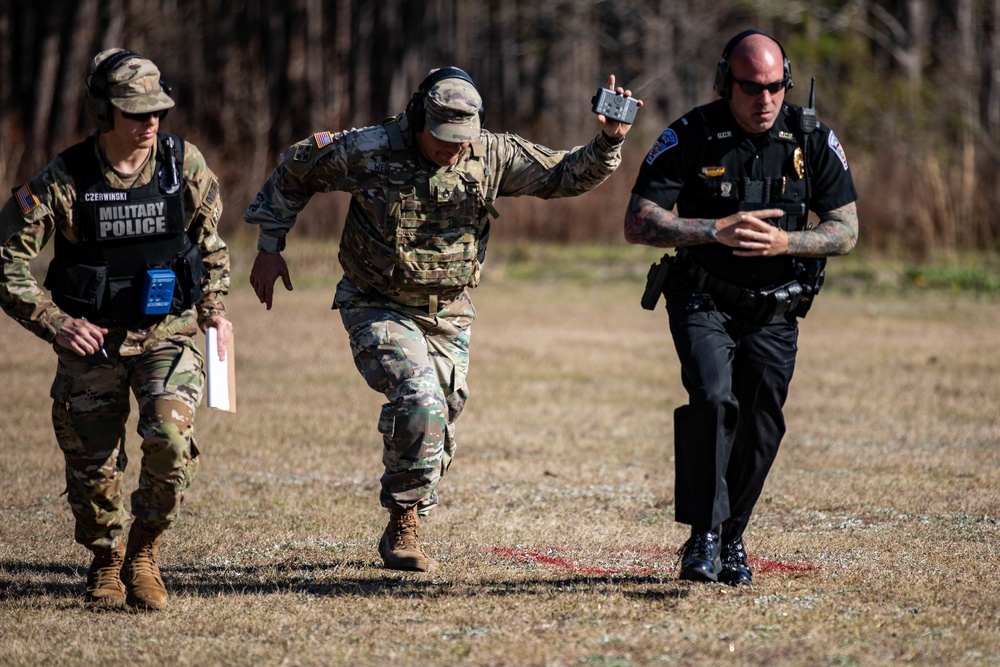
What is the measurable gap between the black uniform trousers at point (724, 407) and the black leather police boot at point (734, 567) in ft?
0.18

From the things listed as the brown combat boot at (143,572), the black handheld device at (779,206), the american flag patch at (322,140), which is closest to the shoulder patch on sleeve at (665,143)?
the black handheld device at (779,206)

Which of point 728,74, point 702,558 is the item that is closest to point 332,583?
point 702,558

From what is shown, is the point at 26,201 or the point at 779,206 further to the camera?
the point at 779,206

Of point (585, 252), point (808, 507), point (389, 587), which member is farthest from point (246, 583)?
point (585, 252)

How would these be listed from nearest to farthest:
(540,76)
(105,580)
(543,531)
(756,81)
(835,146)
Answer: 1. (756,81)
2. (835,146)
3. (105,580)
4. (543,531)
5. (540,76)

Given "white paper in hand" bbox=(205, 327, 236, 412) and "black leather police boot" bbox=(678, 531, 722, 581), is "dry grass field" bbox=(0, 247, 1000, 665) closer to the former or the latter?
"black leather police boot" bbox=(678, 531, 722, 581)

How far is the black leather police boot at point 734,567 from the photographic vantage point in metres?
5.44

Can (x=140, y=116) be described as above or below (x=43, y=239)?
above

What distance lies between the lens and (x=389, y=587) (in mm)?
5527

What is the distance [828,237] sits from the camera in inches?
201

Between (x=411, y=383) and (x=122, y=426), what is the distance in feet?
Answer: 3.74

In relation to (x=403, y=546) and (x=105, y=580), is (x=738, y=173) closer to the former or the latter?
(x=403, y=546)

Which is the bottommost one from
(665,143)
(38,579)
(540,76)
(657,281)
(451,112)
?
(38,579)

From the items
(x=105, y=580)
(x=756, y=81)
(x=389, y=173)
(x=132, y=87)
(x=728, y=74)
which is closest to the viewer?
(x=132, y=87)
